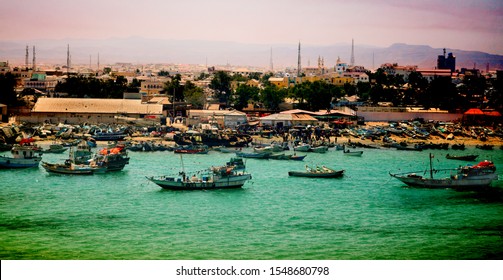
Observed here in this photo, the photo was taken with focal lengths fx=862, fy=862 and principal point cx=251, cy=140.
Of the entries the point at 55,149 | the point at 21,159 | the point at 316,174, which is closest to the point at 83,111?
the point at 55,149

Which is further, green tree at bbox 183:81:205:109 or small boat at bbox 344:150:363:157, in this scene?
green tree at bbox 183:81:205:109

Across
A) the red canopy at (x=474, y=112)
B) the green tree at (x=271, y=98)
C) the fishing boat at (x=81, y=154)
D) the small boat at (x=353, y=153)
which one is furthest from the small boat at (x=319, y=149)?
the green tree at (x=271, y=98)

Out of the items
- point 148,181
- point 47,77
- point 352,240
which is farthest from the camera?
point 47,77

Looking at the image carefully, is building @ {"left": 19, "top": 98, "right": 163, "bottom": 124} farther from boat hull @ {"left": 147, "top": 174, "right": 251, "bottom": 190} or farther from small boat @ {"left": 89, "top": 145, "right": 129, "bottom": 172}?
boat hull @ {"left": 147, "top": 174, "right": 251, "bottom": 190}

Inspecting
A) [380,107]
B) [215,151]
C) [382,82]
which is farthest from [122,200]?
[382,82]

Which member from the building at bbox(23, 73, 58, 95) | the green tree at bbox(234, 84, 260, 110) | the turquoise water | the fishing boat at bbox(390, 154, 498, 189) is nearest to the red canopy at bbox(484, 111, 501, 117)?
the turquoise water
